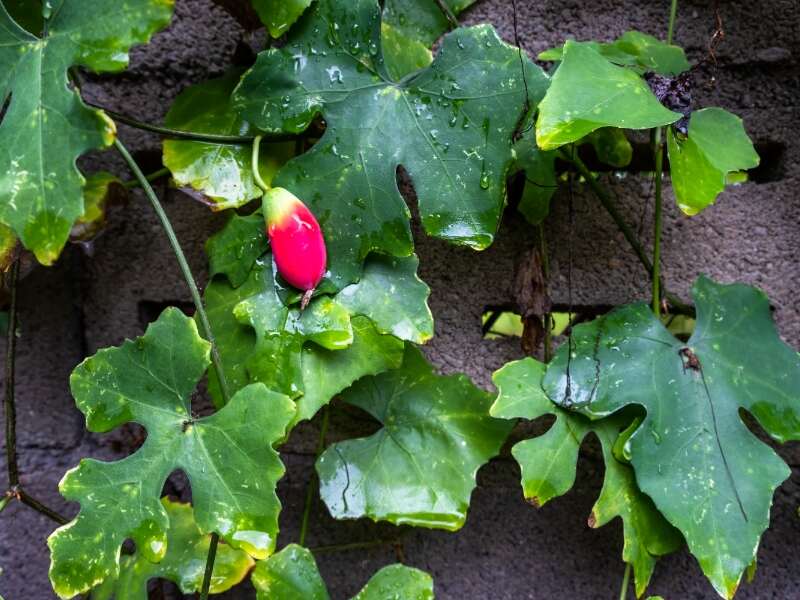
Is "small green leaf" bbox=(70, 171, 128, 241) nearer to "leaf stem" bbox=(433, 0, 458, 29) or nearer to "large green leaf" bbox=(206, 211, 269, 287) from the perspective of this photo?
"large green leaf" bbox=(206, 211, 269, 287)

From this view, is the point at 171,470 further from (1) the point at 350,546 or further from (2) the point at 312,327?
(1) the point at 350,546

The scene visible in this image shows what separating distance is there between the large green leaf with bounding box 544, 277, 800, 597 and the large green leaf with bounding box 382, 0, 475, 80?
0.36 meters

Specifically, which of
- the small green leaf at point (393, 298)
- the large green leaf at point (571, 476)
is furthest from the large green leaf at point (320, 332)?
the large green leaf at point (571, 476)

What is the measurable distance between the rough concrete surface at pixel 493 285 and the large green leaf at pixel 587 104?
226 mm

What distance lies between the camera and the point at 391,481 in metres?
0.82

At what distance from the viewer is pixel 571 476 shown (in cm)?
77

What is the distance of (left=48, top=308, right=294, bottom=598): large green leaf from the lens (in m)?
0.68

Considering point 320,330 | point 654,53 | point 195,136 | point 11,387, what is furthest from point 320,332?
point 654,53

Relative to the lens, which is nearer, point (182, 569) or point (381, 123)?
point (381, 123)

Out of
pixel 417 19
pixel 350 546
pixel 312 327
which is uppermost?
pixel 417 19

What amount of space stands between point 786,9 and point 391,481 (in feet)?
2.42

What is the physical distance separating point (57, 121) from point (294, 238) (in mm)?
235

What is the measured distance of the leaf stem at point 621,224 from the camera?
832 mm

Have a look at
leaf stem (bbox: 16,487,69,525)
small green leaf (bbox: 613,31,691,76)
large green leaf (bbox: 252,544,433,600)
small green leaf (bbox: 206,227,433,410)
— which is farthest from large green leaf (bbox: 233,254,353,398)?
small green leaf (bbox: 613,31,691,76)
